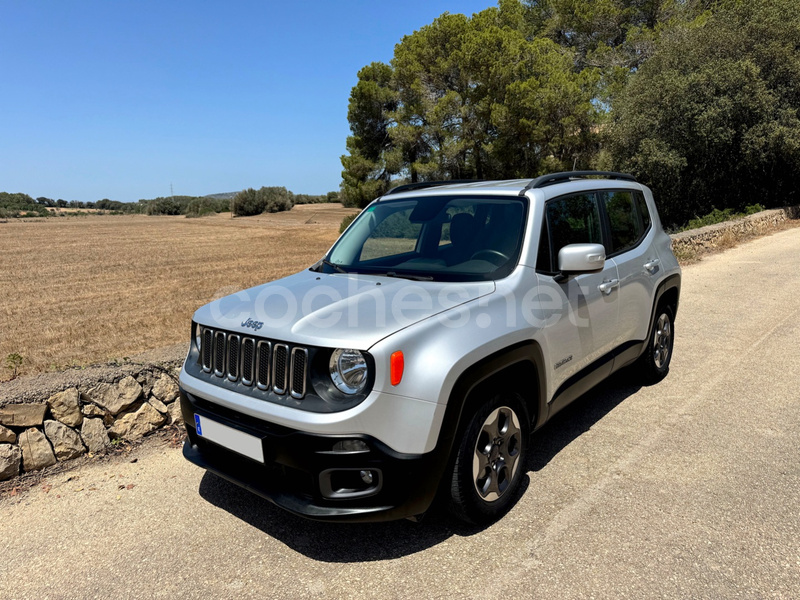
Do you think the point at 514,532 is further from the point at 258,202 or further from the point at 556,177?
the point at 258,202

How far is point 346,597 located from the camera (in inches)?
101

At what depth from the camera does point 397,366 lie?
2541 mm

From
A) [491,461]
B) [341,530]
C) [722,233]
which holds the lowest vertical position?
[341,530]

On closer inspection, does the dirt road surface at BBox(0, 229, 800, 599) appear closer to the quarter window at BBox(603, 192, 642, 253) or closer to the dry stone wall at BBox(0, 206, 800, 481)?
the dry stone wall at BBox(0, 206, 800, 481)

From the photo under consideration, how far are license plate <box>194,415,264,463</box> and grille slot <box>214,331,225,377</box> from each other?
0.26 m

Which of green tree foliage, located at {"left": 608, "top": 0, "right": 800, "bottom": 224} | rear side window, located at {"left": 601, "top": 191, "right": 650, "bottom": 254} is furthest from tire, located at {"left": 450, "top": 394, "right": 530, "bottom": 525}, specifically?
green tree foliage, located at {"left": 608, "top": 0, "right": 800, "bottom": 224}

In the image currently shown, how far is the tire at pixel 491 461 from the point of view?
9.21ft

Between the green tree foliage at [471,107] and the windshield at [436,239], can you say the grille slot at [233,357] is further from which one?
the green tree foliage at [471,107]

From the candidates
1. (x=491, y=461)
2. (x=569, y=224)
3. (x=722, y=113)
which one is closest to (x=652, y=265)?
(x=569, y=224)

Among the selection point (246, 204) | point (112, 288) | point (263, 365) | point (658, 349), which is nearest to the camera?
point (263, 365)

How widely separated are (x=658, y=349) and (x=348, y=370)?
3554mm

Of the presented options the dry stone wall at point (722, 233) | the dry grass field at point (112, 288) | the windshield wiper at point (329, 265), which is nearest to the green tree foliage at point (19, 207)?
the dry grass field at point (112, 288)

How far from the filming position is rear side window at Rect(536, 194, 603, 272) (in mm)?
3529

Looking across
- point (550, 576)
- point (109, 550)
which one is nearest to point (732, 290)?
point (550, 576)
